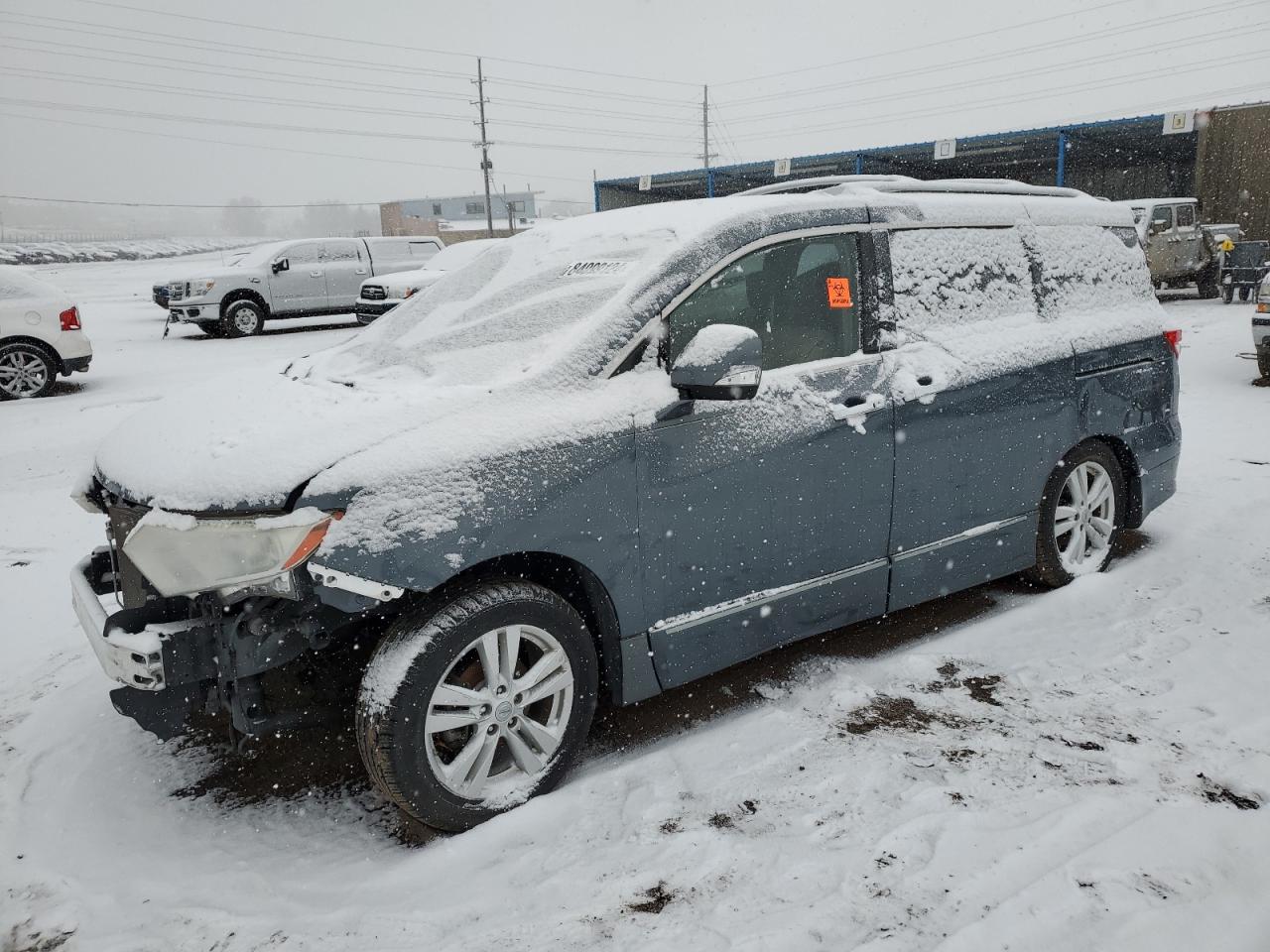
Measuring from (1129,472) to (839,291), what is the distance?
219 cm

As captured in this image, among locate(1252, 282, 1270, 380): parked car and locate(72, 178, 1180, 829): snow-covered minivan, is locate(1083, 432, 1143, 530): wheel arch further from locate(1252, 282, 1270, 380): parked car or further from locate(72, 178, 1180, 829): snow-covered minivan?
locate(1252, 282, 1270, 380): parked car

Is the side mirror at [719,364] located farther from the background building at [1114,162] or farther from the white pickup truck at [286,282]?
the background building at [1114,162]

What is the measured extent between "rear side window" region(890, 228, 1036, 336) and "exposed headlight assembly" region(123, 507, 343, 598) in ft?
7.95

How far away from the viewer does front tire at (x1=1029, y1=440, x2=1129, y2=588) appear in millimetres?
4316

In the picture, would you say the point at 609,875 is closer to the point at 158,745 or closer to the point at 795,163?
the point at 158,745

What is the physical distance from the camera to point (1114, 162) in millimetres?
32062

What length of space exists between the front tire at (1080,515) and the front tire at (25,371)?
1148cm

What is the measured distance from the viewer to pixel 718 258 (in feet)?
10.4

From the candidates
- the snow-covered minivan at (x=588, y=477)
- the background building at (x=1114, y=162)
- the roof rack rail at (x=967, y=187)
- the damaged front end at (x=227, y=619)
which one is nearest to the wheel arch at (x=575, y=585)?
the snow-covered minivan at (x=588, y=477)

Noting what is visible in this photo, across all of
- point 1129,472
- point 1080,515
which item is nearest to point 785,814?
point 1080,515

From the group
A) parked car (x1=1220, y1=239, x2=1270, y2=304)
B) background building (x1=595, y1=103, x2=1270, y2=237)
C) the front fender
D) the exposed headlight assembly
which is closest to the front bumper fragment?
the exposed headlight assembly

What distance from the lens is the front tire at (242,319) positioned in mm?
17094

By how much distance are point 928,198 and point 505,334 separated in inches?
77.5

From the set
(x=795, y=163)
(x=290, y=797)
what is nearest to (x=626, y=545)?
(x=290, y=797)
